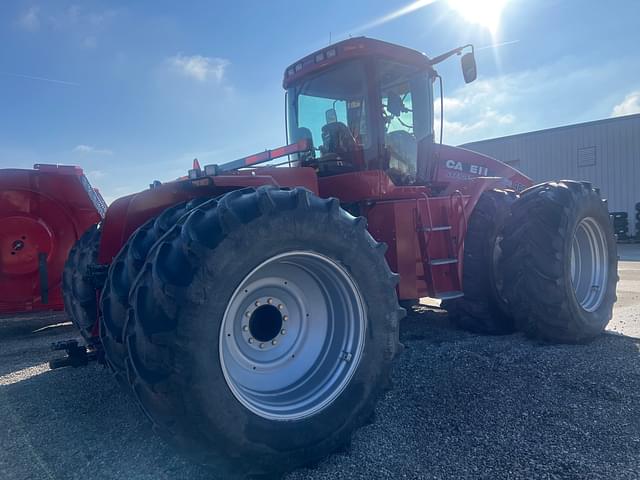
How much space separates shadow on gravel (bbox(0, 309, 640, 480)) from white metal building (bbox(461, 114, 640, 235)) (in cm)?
1872

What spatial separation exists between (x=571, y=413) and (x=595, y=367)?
975mm

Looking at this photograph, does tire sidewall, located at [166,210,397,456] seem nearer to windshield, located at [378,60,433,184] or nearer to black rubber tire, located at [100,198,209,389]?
black rubber tire, located at [100,198,209,389]

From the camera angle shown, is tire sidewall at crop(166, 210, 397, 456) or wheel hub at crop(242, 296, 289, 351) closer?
tire sidewall at crop(166, 210, 397, 456)

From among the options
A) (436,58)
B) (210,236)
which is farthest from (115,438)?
(436,58)

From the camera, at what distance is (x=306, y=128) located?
217 inches

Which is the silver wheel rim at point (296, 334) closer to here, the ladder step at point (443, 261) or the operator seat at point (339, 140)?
the ladder step at point (443, 261)

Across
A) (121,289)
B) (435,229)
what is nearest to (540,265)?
(435,229)

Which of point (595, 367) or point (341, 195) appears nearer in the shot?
point (595, 367)

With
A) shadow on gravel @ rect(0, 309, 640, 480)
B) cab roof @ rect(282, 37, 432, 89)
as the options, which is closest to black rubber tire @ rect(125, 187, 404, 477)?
shadow on gravel @ rect(0, 309, 640, 480)

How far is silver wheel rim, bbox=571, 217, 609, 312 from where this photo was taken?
5609 millimetres

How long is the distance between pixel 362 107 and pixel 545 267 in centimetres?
229

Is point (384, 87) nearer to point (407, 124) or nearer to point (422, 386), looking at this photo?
point (407, 124)

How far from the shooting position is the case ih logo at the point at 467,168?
598 centimetres

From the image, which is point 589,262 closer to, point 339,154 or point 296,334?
point 339,154
